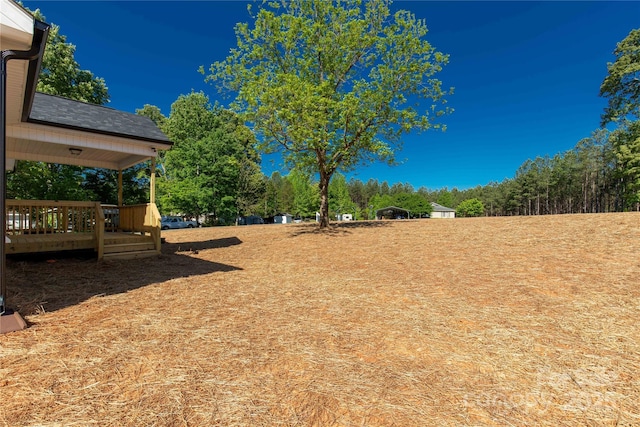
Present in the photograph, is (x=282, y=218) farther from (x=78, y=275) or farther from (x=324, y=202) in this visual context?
(x=78, y=275)

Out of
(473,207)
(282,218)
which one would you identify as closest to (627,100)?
(282,218)

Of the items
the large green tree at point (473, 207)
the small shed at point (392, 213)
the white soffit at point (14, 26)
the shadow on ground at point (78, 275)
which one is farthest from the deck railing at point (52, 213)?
the large green tree at point (473, 207)

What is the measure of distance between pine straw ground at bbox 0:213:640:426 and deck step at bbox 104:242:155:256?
3.70 feet

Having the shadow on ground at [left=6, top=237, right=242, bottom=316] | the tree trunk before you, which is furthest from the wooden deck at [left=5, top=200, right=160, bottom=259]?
the tree trunk

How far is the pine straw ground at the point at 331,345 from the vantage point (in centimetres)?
221

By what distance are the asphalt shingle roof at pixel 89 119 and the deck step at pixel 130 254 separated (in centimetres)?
323

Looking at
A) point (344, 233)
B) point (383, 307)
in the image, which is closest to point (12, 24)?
point (383, 307)

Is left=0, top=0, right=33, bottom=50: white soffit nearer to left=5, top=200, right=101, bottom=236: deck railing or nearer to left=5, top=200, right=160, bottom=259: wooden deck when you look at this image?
left=5, top=200, right=160, bottom=259: wooden deck

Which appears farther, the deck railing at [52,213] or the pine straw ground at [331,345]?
the deck railing at [52,213]

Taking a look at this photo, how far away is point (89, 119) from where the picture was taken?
27.9 ft

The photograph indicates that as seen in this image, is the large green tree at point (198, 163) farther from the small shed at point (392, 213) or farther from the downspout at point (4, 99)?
the small shed at point (392, 213)

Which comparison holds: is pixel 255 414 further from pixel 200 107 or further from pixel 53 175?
pixel 200 107

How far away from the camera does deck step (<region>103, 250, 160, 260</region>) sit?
7813 millimetres

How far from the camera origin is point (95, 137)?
26.4ft
